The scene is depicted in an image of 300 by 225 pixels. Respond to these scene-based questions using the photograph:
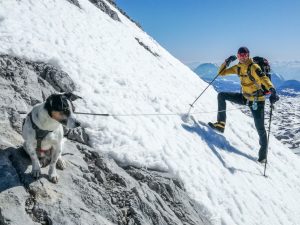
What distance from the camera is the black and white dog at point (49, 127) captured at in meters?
7.92

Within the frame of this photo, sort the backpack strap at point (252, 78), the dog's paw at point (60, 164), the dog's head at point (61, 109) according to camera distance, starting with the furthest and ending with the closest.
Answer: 1. the backpack strap at point (252, 78)
2. the dog's paw at point (60, 164)
3. the dog's head at point (61, 109)

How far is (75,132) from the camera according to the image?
11.7 meters

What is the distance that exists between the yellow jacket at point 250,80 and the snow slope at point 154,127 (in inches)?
100

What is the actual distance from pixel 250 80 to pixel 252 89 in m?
0.40

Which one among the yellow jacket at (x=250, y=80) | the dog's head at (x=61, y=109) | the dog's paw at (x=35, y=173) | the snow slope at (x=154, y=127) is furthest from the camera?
the yellow jacket at (x=250, y=80)

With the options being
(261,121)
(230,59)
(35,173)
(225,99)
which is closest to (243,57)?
(230,59)

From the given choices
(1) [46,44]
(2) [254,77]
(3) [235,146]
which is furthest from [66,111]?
(3) [235,146]

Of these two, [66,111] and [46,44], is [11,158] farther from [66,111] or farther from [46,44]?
[46,44]

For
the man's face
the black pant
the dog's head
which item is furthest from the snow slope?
the dog's head

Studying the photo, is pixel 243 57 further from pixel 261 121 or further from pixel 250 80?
pixel 261 121

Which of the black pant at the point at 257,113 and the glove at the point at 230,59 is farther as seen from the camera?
the glove at the point at 230,59

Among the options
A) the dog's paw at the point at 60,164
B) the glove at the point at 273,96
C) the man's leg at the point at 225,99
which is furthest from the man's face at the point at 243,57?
the dog's paw at the point at 60,164

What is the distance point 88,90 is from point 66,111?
21.7 feet

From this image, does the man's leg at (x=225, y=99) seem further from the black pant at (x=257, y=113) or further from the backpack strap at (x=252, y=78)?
the backpack strap at (x=252, y=78)
